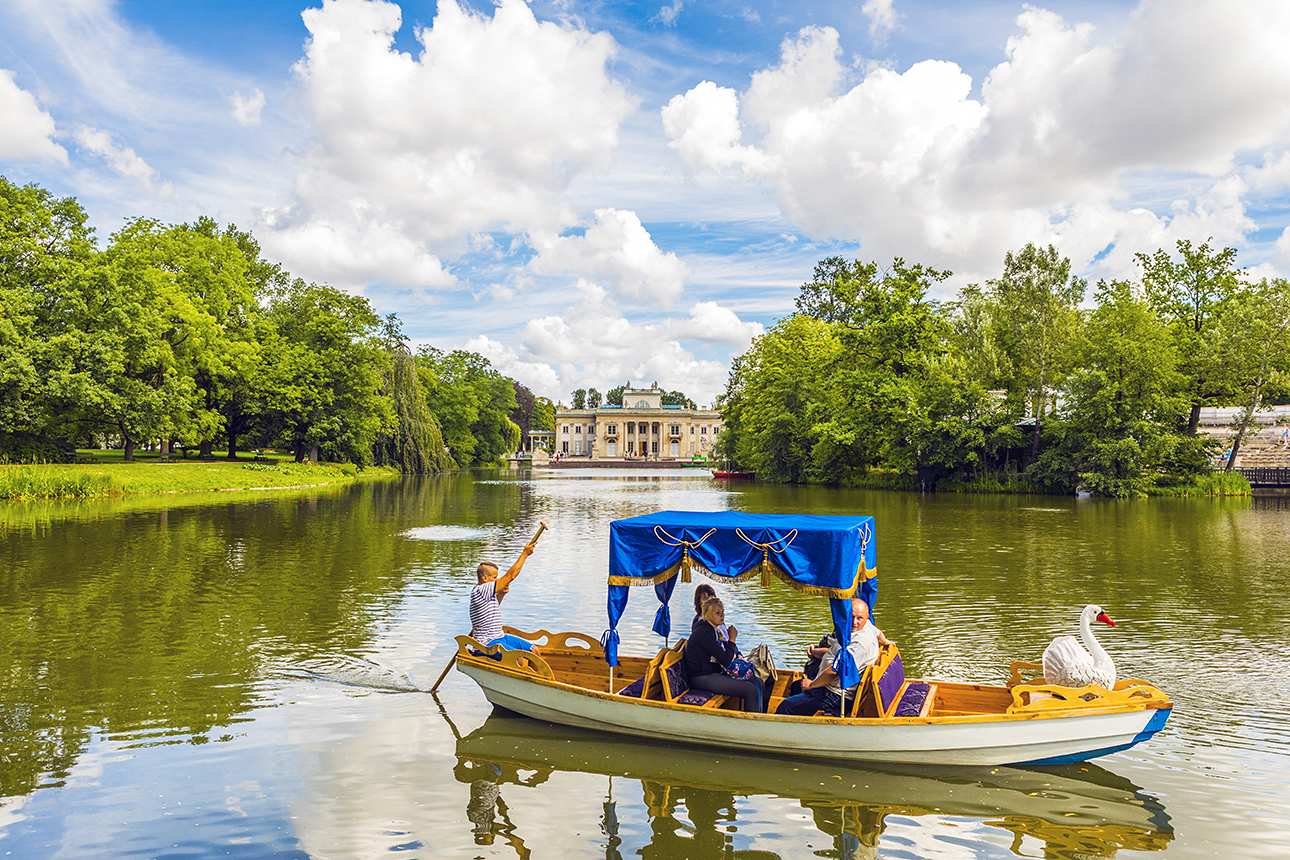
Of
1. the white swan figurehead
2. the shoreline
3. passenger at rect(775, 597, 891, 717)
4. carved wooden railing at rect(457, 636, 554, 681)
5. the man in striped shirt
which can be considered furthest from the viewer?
the shoreline

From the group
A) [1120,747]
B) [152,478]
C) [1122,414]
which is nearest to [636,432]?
[1122,414]

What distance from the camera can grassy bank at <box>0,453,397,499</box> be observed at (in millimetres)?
35594

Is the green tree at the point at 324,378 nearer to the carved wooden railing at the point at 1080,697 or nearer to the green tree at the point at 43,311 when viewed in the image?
the green tree at the point at 43,311

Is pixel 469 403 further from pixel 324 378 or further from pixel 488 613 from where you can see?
pixel 488 613

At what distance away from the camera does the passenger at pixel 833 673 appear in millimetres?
8688

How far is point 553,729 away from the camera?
9.81m

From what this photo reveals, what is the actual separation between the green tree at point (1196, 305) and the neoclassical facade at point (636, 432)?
12071 cm

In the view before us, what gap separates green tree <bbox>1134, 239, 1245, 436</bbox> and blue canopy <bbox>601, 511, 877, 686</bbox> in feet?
146

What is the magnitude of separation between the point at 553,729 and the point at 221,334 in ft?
172

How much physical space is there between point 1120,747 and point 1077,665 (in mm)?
839

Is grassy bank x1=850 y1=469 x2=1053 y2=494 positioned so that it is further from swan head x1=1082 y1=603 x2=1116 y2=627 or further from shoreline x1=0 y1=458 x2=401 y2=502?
swan head x1=1082 y1=603 x2=1116 y2=627

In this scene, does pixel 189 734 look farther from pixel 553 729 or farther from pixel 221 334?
pixel 221 334

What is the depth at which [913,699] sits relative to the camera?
8797mm

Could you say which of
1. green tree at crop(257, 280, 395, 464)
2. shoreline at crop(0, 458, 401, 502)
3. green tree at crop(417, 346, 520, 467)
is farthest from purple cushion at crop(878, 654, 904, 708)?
green tree at crop(417, 346, 520, 467)
